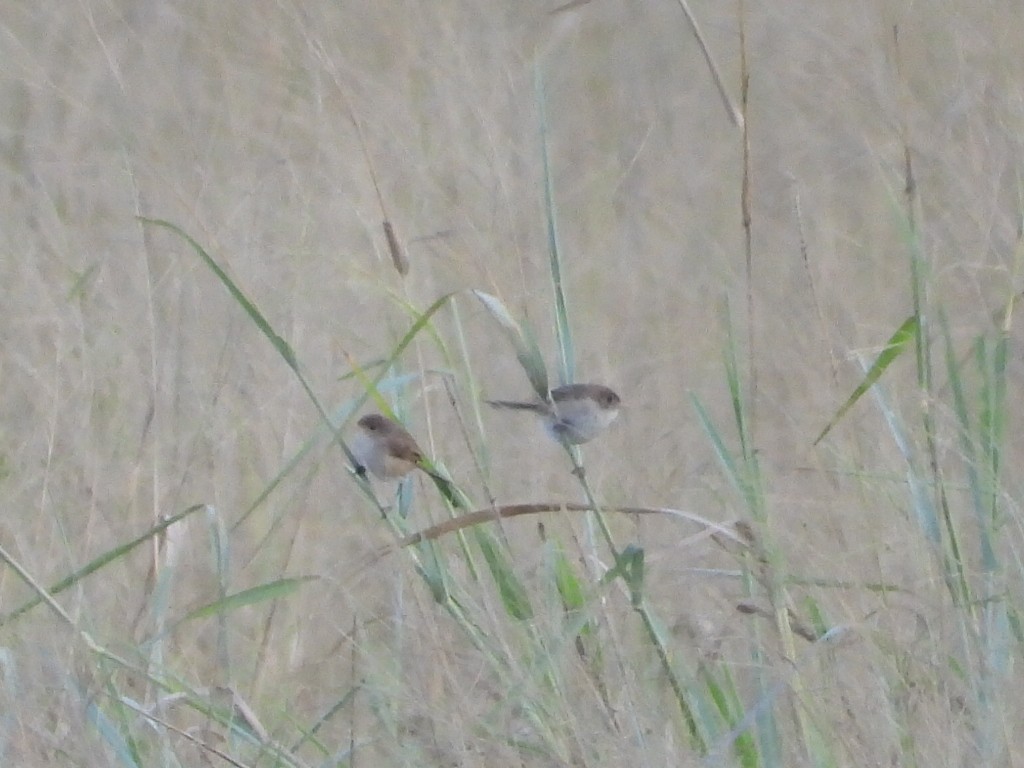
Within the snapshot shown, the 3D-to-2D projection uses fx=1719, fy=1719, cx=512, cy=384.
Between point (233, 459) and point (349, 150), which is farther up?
point (349, 150)

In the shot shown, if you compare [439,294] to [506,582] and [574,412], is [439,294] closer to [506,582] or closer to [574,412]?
[574,412]

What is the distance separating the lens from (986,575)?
171 centimetres

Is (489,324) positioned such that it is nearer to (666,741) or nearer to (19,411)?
(19,411)

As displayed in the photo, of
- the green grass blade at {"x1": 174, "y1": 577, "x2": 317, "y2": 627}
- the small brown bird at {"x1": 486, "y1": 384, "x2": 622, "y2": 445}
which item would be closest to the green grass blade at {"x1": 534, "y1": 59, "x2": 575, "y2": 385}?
the small brown bird at {"x1": 486, "y1": 384, "x2": 622, "y2": 445}

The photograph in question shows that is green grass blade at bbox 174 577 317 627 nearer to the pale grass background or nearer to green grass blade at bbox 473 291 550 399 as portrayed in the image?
the pale grass background

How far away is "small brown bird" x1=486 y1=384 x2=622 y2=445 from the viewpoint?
200cm

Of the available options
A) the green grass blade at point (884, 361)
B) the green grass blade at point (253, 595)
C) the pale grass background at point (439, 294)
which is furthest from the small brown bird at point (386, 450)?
the green grass blade at point (884, 361)

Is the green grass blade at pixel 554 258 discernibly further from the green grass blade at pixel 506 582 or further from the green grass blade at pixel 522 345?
the green grass blade at pixel 506 582

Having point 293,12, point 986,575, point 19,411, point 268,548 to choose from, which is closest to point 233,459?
point 268,548

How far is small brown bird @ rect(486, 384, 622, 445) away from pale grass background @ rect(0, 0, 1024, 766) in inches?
3.0

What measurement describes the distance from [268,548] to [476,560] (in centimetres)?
93

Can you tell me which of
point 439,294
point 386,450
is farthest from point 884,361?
point 439,294

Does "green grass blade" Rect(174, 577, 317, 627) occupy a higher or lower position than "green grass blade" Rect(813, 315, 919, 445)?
lower

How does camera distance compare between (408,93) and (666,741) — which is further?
(408,93)
